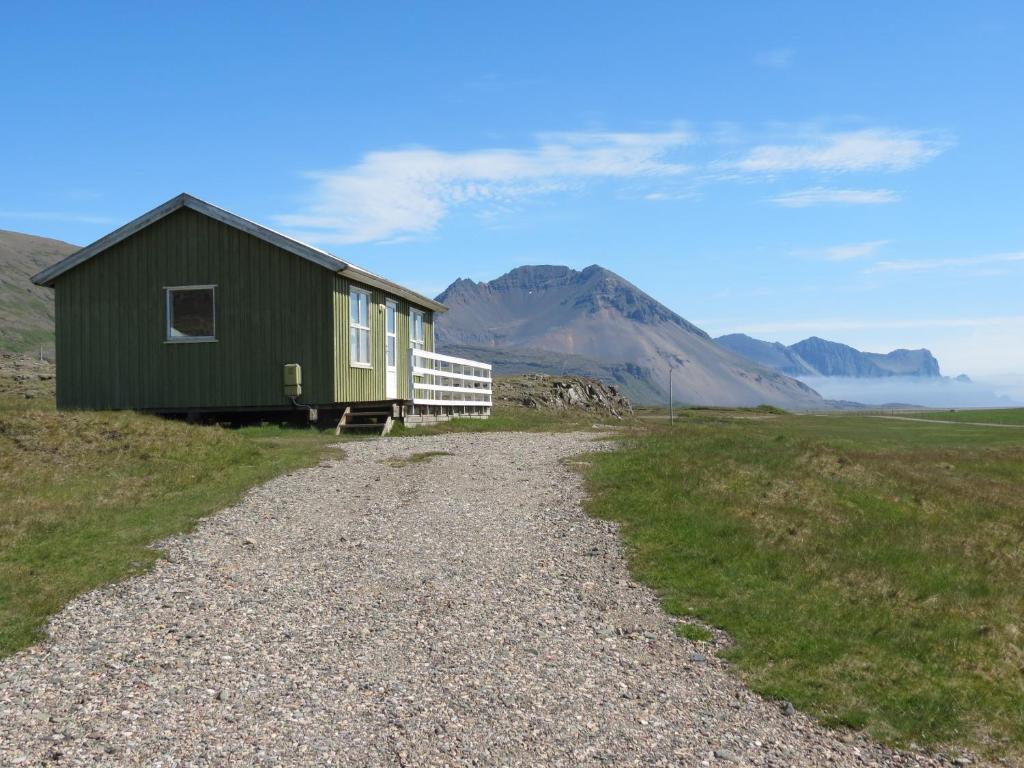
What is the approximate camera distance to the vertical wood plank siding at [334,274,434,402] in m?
29.0

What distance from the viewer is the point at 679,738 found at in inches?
292

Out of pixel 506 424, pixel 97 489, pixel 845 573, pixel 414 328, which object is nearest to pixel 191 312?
pixel 414 328

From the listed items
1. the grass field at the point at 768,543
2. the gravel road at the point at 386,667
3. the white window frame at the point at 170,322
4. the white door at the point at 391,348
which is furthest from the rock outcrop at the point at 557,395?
the gravel road at the point at 386,667

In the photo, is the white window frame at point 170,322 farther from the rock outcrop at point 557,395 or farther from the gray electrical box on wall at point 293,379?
the rock outcrop at point 557,395

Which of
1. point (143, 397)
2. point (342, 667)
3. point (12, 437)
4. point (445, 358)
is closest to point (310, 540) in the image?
point (342, 667)

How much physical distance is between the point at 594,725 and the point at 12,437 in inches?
652

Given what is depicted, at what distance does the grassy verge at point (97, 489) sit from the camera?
1134 cm

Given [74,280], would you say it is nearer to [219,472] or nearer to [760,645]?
[219,472]

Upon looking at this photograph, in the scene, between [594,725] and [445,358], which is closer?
[594,725]

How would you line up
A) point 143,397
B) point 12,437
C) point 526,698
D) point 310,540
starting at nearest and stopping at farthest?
point 526,698
point 310,540
point 12,437
point 143,397

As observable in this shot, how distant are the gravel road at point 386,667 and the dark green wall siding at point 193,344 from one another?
15.0 m

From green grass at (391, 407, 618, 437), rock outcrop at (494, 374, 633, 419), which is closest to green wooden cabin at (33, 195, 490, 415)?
green grass at (391, 407, 618, 437)

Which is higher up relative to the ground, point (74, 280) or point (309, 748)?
point (74, 280)

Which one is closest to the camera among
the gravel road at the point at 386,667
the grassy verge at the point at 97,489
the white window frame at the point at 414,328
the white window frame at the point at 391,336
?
the gravel road at the point at 386,667
